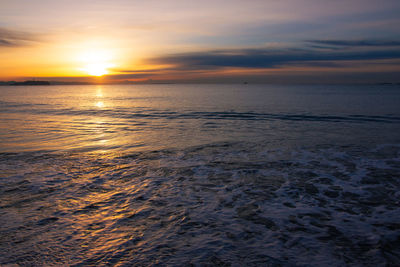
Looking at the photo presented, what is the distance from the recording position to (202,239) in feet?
17.6

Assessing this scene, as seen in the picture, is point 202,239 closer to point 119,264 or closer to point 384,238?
point 119,264

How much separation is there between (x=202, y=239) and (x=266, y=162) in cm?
653

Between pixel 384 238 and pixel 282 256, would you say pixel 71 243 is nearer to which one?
pixel 282 256

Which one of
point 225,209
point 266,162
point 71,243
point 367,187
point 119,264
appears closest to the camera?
point 119,264

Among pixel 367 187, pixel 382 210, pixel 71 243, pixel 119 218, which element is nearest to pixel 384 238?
pixel 382 210

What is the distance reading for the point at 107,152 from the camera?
13.1 m

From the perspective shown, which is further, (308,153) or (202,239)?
(308,153)

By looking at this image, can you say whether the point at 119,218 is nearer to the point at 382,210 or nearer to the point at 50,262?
the point at 50,262

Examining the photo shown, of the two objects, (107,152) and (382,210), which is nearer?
(382,210)

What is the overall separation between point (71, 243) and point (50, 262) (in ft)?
1.98

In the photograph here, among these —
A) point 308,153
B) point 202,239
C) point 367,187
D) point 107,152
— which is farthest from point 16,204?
point 308,153

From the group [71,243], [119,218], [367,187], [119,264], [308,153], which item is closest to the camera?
[119,264]

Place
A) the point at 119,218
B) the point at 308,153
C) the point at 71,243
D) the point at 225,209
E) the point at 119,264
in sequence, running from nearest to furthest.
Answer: the point at 119,264 < the point at 71,243 < the point at 119,218 < the point at 225,209 < the point at 308,153

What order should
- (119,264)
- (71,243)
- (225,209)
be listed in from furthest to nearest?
(225,209)
(71,243)
(119,264)
